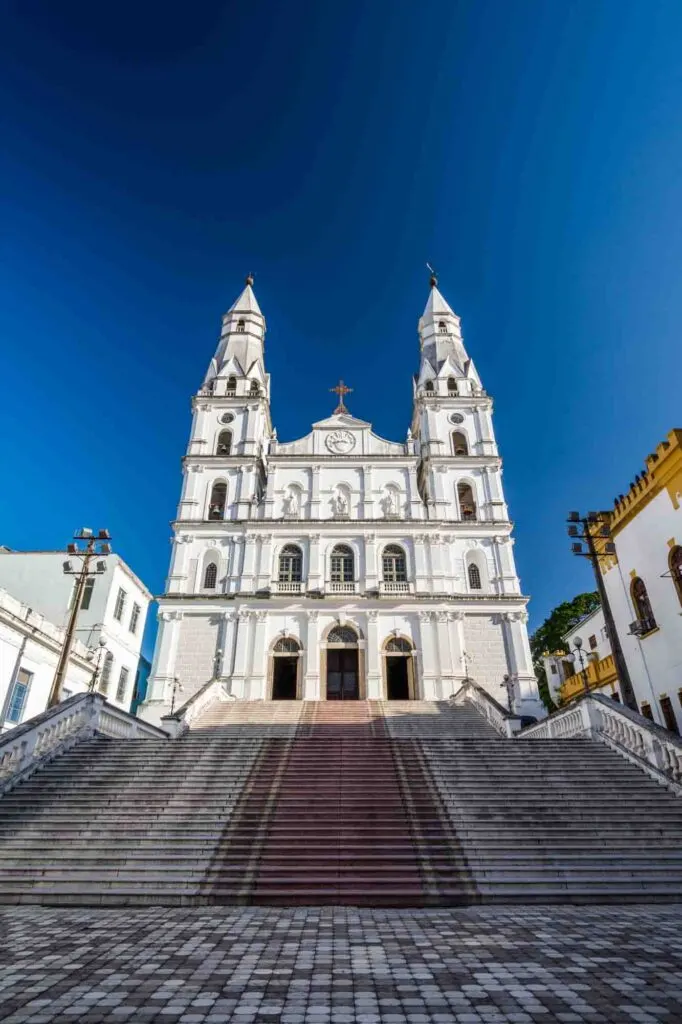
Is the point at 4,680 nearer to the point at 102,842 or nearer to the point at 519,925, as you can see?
the point at 102,842

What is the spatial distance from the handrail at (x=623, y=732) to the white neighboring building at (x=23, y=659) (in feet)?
58.6

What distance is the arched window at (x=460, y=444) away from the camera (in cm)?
3356

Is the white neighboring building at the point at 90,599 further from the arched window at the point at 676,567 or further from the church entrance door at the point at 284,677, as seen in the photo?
the arched window at the point at 676,567

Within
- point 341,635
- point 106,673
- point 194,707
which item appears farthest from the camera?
point 341,635

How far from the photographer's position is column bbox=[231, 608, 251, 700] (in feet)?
82.5

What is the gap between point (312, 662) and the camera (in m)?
26.1

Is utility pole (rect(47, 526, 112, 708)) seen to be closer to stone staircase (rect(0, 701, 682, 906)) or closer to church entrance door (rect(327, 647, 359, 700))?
stone staircase (rect(0, 701, 682, 906))

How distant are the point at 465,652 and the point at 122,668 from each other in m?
18.1

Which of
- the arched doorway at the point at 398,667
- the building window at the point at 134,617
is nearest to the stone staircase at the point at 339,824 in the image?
the arched doorway at the point at 398,667

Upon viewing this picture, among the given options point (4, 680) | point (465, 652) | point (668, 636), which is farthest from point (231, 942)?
point (465, 652)

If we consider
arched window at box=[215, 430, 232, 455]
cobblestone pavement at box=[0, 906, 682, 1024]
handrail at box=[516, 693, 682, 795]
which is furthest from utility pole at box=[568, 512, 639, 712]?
arched window at box=[215, 430, 232, 455]

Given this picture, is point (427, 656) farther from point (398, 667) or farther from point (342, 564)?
point (342, 564)

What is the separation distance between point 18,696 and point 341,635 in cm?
1406

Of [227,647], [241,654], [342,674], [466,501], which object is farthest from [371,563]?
[227,647]
